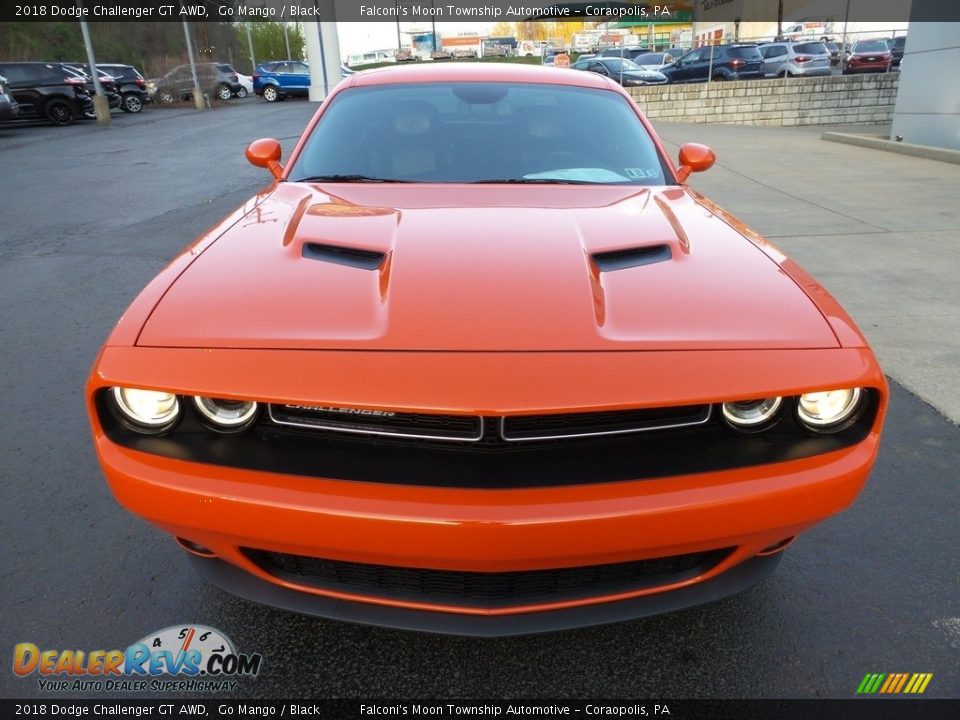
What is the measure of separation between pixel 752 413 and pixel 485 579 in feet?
2.24

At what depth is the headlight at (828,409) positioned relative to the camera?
149 cm

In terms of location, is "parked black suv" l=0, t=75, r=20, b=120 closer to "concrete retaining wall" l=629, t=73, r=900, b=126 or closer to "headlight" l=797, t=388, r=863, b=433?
"concrete retaining wall" l=629, t=73, r=900, b=126

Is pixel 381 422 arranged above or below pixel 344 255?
below

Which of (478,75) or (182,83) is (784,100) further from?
(182,83)

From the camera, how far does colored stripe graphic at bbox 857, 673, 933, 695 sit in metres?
1.68

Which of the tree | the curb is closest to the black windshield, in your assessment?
the curb

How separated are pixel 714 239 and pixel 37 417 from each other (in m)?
2.87

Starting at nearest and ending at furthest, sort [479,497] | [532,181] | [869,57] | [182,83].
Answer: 1. [479,497]
2. [532,181]
3. [869,57]
4. [182,83]

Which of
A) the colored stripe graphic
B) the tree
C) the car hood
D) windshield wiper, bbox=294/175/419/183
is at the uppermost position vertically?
the tree

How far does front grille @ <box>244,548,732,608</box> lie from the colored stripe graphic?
22.8 inches

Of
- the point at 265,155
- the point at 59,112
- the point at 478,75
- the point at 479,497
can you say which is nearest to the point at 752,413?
the point at 479,497

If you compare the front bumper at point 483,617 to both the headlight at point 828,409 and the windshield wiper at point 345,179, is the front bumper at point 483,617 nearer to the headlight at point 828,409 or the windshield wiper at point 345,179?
the headlight at point 828,409

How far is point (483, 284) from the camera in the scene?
1.58 m

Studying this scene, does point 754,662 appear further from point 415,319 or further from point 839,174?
point 839,174
